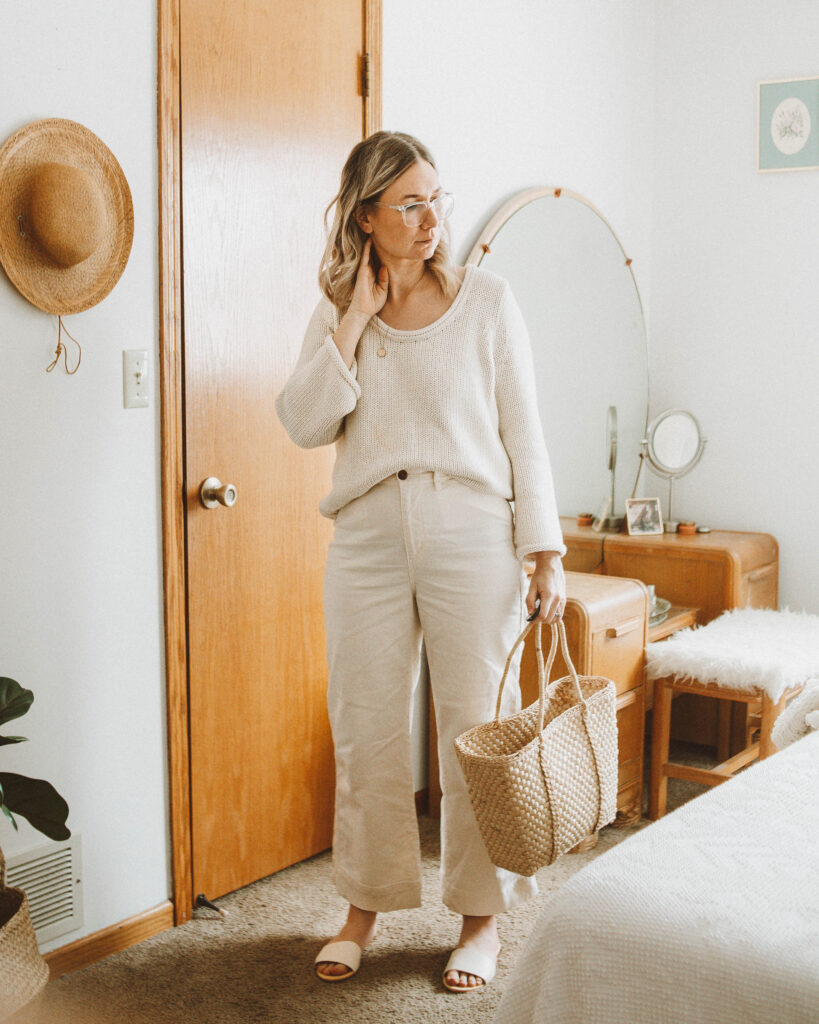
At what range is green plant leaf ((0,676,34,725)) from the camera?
4.99ft

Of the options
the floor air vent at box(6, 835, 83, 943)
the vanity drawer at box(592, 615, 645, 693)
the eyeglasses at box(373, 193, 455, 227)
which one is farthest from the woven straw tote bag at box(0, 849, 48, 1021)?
the vanity drawer at box(592, 615, 645, 693)

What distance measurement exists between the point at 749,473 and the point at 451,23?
1.68 meters

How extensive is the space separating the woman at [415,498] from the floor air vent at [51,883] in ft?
1.55

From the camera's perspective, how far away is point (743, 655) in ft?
8.31

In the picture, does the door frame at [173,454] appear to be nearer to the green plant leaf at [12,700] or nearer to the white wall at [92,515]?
the white wall at [92,515]

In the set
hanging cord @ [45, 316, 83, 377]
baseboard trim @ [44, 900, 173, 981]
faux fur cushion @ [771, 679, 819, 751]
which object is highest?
hanging cord @ [45, 316, 83, 377]

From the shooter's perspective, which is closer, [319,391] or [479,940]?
[319,391]

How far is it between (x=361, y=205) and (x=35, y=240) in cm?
54

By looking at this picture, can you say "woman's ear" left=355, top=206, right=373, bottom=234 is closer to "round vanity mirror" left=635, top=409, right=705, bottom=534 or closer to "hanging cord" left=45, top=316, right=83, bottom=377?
"hanging cord" left=45, top=316, right=83, bottom=377

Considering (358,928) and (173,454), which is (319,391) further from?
(358,928)

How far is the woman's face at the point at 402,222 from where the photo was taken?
69.4 inches

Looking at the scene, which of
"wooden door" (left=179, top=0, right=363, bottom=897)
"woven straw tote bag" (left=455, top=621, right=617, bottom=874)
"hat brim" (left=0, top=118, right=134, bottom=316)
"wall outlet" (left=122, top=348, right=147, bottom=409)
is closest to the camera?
"woven straw tote bag" (left=455, top=621, right=617, bottom=874)

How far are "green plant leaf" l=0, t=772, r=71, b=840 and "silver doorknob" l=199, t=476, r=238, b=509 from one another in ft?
2.23

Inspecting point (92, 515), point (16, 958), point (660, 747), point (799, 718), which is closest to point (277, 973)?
point (16, 958)
